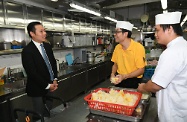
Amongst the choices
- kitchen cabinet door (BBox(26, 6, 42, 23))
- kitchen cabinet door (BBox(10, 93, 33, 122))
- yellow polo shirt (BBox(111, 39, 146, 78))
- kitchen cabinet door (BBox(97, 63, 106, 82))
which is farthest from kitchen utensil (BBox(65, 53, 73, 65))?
yellow polo shirt (BBox(111, 39, 146, 78))

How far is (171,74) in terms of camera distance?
1.11m

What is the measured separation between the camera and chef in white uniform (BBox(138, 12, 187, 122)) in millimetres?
1112

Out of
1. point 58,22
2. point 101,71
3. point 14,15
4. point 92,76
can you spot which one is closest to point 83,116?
point 14,15

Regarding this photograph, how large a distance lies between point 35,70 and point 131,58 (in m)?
1.30

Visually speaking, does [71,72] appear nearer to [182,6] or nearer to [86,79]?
[86,79]

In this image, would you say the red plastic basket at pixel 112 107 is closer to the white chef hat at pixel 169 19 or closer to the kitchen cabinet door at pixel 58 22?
the white chef hat at pixel 169 19

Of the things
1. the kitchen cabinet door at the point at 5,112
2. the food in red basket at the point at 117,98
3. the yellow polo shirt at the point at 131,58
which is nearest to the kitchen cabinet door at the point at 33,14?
the kitchen cabinet door at the point at 5,112

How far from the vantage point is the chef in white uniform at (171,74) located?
1.11m

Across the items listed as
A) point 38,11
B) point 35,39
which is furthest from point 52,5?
point 35,39

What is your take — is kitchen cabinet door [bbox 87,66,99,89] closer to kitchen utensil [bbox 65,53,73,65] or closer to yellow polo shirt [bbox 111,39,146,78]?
kitchen utensil [bbox 65,53,73,65]

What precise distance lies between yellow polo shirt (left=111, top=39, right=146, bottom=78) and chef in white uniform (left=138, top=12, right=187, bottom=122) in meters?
0.76

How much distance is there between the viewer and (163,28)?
4.06ft

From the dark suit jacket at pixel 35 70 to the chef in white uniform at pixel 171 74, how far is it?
1381 millimetres

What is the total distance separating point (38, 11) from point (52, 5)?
0.56 m
